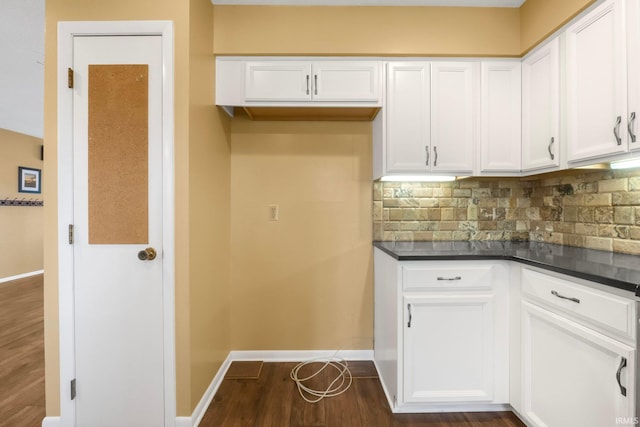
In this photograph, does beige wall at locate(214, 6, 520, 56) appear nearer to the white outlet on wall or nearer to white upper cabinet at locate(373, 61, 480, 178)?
white upper cabinet at locate(373, 61, 480, 178)

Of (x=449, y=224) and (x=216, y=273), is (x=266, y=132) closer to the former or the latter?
(x=216, y=273)

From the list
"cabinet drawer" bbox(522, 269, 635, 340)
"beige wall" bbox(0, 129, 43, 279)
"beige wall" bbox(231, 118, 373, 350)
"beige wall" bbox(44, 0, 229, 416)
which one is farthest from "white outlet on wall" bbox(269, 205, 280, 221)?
"beige wall" bbox(0, 129, 43, 279)

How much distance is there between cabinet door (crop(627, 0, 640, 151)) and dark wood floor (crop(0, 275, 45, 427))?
3530 mm

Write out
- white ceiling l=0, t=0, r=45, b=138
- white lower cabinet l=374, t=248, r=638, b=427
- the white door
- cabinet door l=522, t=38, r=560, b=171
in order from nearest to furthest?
white lower cabinet l=374, t=248, r=638, b=427 → the white door → cabinet door l=522, t=38, r=560, b=171 → white ceiling l=0, t=0, r=45, b=138

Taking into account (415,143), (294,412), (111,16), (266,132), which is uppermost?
(111,16)

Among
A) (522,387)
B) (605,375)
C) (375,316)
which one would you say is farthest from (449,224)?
(605,375)

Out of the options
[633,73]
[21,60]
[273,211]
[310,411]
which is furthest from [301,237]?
[21,60]

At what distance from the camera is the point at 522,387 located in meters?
1.56

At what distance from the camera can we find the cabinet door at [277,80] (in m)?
1.97

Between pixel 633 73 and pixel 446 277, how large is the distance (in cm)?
129

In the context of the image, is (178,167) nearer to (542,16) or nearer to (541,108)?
(541,108)

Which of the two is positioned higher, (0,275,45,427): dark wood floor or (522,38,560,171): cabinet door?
(522,38,560,171): cabinet door

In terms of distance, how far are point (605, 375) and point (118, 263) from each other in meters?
2.33

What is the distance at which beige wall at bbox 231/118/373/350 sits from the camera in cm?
229
